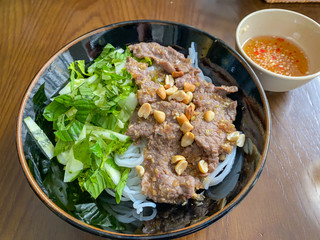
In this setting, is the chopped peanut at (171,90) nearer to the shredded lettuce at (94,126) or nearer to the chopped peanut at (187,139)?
the shredded lettuce at (94,126)

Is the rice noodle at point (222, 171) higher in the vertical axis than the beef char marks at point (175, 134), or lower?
lower

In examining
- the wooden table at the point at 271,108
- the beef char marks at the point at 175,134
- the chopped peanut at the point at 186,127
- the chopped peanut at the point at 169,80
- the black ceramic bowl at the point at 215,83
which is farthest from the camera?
the chopped peanut at the point at 169,80

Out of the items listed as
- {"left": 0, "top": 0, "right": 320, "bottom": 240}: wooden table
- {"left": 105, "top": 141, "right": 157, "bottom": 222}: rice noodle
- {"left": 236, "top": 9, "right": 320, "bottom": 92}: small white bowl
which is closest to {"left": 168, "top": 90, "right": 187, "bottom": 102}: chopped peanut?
{"left": 105, "top": 141, "right": 157, "bottom": 222}: rice noodle

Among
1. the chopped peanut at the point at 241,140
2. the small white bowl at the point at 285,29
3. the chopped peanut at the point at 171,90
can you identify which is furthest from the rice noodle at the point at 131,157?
the small white bowl at the point at 285,29

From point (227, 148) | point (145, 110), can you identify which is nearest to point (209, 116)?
point (227, 148)

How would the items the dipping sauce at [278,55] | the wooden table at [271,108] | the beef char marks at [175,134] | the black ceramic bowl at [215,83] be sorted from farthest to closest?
the dipping sauce at [278,55]
the wooden table at [271,108]
the beef char marks at [175,134]
the black ceramic bowl at [215,83]
